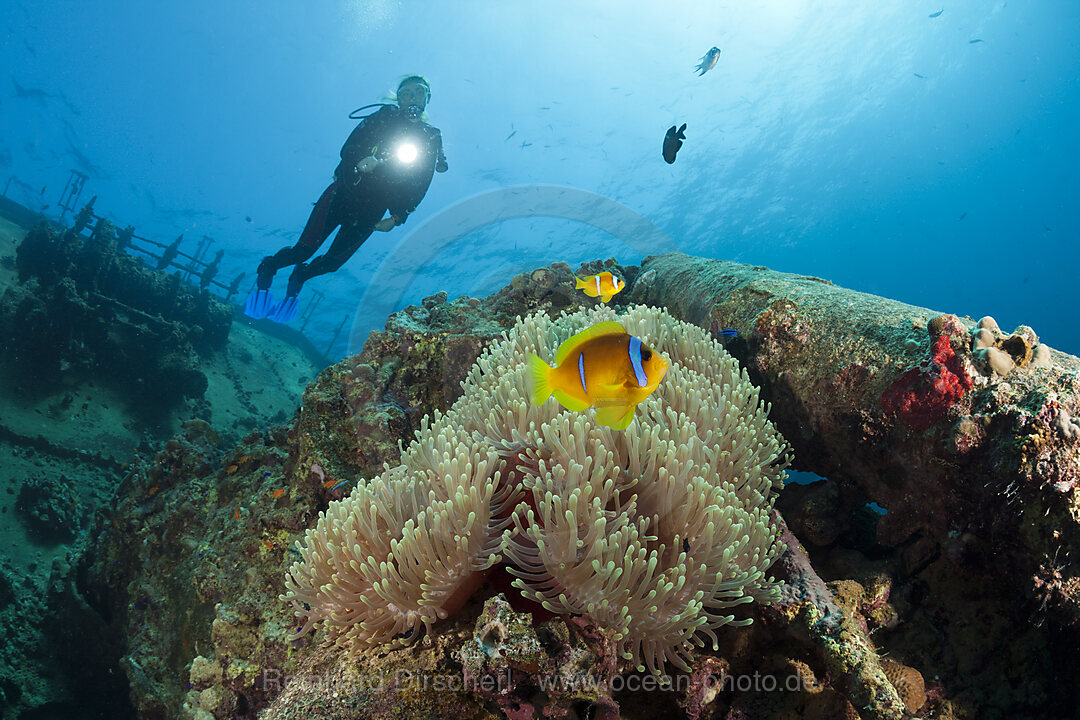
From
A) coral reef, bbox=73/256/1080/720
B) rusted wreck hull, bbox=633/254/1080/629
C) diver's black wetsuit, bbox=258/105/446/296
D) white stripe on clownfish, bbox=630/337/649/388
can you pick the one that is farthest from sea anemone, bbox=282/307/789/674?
diver's black wetsuit, bbox=258/105/446/296

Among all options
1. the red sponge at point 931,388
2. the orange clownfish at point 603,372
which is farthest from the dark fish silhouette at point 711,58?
the orange clownfish at point 603,372

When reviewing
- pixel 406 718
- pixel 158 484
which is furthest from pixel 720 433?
pixel 158 484

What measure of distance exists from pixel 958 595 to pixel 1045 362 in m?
1.21

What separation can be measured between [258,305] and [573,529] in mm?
7847

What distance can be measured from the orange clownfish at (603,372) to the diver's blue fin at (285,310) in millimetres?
7558

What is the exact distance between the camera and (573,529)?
5.54 feet

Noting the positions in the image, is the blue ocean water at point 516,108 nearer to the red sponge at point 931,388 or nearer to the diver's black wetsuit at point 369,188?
the diver's black wetsuit at point 369,188

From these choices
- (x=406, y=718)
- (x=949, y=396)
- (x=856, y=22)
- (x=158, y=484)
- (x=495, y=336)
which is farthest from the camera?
(x=856, y=22)

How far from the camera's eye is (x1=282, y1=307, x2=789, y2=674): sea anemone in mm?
1732

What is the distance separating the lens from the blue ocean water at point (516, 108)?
39719mm

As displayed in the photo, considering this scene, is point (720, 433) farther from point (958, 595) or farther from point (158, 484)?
point (158, 484)

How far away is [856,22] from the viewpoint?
3881 centimetres
